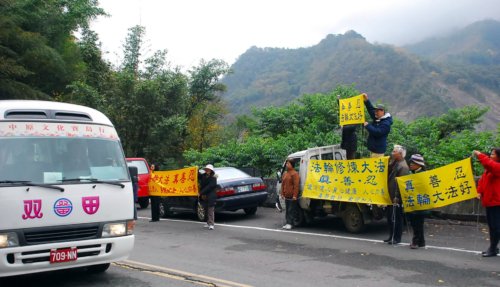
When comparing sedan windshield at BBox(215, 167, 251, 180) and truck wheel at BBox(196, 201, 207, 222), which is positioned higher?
sedan windshield at BBox(215, 167, 251, 180)

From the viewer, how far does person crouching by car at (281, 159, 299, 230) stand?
1167 centimetres

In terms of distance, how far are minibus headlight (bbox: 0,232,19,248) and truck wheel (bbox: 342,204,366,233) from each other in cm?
703

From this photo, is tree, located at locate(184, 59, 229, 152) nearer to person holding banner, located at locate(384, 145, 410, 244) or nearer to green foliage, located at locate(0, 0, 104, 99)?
green foliage, located at locate(0, 0, 104, 99)

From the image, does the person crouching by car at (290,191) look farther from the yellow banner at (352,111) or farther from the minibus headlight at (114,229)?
the minibus headlight at (114,229)

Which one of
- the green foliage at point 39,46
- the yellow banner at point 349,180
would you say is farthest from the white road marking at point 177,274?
the green foliage at point 39,46

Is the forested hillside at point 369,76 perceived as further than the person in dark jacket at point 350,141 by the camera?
Yes

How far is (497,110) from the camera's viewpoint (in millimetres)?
69562

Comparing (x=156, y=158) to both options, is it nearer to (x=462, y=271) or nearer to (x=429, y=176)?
(x=429, y=176)

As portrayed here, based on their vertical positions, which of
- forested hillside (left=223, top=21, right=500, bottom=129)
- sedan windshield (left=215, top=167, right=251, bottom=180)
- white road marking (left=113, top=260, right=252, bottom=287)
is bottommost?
white road marking (left=113, top=260, right=252, bottom=287)

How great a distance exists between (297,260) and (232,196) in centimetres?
539

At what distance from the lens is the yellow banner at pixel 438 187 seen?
896 cm

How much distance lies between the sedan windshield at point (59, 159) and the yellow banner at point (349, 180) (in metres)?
5.30

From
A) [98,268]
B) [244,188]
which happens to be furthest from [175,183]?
[98,268]

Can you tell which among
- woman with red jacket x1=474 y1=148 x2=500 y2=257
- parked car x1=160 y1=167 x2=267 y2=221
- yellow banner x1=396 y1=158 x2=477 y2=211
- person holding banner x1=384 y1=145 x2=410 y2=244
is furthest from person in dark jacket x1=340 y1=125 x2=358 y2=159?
woman with red jacket x1=474 y1=148 x2=500 y2=257
